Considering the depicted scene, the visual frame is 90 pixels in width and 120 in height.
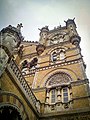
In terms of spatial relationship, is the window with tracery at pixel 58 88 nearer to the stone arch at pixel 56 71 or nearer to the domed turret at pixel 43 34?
the stone arch at pixel 56 71

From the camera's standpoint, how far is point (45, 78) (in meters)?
15.5

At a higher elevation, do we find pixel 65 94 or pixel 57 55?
pixel 57 55

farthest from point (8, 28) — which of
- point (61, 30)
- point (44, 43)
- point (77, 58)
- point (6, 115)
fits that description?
point (61, 30)

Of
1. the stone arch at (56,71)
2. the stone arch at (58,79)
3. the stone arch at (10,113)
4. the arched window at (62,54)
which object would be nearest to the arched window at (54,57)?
the arched window at (62,54)

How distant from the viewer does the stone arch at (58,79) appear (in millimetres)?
14677

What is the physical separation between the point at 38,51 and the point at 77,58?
4.87 metres

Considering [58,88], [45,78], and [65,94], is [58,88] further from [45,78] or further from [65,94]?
[45,78]

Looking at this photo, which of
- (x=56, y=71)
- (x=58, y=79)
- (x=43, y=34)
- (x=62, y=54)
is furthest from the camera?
(x=43, y=34)

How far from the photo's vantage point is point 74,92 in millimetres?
13148

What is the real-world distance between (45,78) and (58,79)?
3.85ft

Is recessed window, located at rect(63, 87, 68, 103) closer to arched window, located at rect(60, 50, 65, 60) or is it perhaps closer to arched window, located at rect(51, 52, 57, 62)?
arched window, located at rect(60, 50, 65, 60)

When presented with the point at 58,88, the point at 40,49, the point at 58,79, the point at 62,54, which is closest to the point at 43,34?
the point at 40,49

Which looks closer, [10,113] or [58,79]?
[10,113]

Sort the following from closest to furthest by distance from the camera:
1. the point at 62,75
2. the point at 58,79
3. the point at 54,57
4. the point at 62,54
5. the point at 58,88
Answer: the point at 58,88 → the point at 58,79 → the point at 62,75 → the point at 62,54 → the point at 54,57
